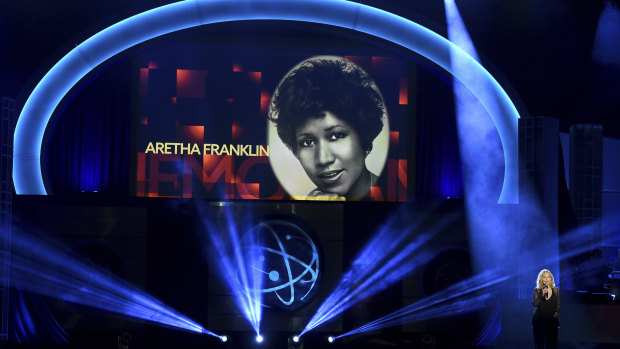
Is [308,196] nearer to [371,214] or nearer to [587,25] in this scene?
[371,214]

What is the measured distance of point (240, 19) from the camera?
12.8 metres

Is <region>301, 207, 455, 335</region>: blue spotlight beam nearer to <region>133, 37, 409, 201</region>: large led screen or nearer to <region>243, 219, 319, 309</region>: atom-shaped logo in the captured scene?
<region>243, 219, 319, 309</region>: atom-shaped logo

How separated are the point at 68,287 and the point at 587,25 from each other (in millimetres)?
10065

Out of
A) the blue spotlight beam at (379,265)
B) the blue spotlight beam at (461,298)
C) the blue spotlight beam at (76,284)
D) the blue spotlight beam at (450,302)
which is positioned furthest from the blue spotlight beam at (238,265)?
the blue spotlight beam at (450,302)

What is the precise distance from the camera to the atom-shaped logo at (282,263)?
38.8 feet

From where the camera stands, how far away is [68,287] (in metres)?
11.5

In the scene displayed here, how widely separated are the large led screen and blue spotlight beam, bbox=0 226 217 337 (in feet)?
5.78

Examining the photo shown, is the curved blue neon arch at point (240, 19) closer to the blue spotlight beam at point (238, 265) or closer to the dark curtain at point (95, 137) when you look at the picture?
the dark curtain at point (95, 137)

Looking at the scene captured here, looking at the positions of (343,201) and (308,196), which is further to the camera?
(308,196)

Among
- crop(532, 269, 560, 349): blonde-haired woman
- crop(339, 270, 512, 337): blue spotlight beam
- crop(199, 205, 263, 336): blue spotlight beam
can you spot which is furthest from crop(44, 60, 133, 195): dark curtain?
crop(532, 269, 560, 349): blonde-haired woman

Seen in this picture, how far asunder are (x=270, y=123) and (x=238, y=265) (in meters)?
2.70

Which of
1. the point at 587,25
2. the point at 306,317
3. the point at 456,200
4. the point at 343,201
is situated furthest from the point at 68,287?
the point at 587,25

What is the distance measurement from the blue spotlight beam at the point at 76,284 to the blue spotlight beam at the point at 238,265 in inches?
29.5

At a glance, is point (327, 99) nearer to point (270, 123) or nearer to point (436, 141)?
point (270, 123)
